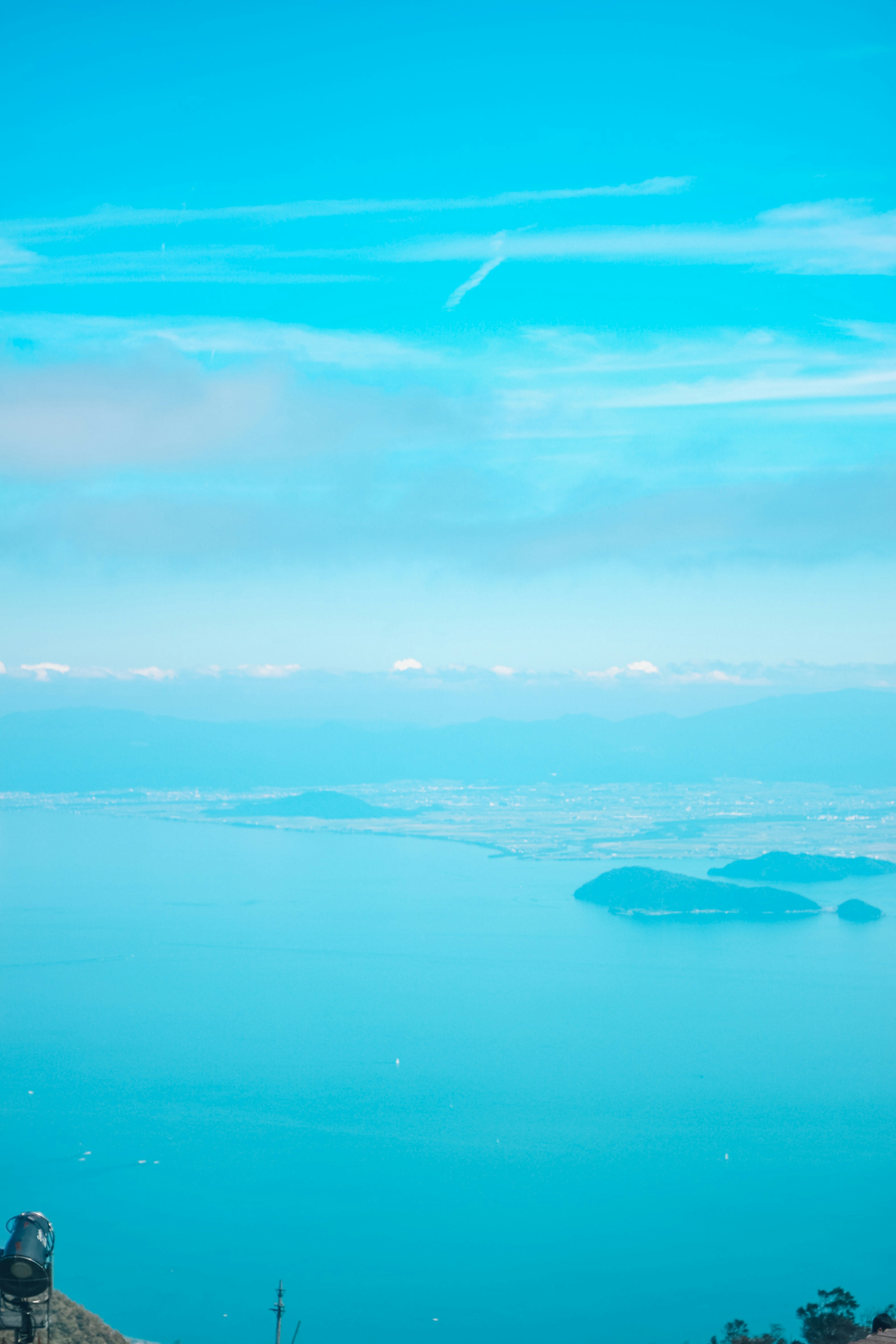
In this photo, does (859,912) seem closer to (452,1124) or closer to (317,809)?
(452,1124)

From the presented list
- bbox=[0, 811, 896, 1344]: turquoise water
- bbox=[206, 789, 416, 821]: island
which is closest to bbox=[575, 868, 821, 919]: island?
bbox=[0, 811, 896, 1344]: turquoise water

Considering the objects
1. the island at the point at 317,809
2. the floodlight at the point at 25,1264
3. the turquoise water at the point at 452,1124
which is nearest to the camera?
the floodlight at the point at 25,1264

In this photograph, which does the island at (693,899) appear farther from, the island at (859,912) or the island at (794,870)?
the island at (794,870)

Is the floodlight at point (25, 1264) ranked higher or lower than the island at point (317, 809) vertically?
higher

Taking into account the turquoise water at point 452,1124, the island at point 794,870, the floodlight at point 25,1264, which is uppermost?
the floodlight at point 25,1264

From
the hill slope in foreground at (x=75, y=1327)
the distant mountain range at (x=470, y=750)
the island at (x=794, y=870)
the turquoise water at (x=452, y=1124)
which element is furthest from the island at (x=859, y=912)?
the distant mountain range at (x=470, y=750)

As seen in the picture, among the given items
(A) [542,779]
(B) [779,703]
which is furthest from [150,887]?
(B) [779,703]

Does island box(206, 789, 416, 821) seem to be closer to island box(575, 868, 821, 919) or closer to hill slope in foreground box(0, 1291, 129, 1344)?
island box(575, 868, 821, 919)

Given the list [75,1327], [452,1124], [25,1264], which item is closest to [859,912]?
[452,1124]
